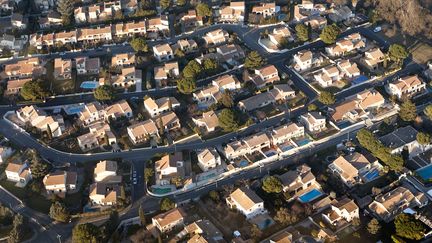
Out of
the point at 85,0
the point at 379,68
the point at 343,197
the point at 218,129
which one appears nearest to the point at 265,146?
the point at 218,129

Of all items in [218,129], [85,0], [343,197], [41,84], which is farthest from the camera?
[85,0]

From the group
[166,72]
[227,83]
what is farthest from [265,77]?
[166,72]

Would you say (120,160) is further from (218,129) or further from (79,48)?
(79,48)

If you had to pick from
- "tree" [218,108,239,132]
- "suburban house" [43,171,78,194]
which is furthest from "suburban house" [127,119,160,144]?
"suburban house" [43,171,78,194]

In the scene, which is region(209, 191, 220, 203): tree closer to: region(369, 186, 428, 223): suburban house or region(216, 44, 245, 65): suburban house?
region(369, 186, 428, 223): suburban house

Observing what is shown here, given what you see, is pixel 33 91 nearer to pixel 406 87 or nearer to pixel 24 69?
pixel 24 69

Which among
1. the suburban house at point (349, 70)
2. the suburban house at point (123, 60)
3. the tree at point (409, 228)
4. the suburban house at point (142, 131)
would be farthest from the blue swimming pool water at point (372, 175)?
the suburban house at point (123, 60)

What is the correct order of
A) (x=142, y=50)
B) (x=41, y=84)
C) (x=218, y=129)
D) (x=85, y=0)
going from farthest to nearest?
(x=85, y=0)
(x=142, y=50)
(x=41, y=84)
(x=218, y=129)
